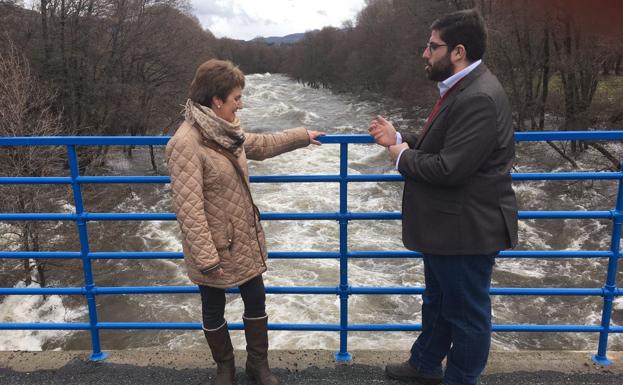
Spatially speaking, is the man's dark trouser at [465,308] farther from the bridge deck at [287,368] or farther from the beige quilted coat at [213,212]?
the beige quilted coat at [213,212]

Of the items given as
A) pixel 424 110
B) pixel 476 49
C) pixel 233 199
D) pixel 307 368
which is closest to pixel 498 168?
pixel 476 49

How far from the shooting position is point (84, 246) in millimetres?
3150

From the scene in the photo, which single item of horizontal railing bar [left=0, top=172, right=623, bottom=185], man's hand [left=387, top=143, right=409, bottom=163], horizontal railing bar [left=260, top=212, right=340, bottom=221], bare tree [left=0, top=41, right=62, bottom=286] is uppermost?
man's hand [left=387, top=143, right=409, bottom=163]

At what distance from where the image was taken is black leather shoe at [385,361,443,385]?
2.87m

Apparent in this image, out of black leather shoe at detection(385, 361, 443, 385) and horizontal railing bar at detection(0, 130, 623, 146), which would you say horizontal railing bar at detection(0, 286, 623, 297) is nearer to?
black leather shoe at detection(385, 361, 443, 385)

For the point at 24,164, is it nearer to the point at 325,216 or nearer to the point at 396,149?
the point at 325,216

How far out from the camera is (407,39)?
36844 mm

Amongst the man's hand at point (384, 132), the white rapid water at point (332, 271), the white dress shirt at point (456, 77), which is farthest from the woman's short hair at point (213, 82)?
the white rapid water at point (332, 271)

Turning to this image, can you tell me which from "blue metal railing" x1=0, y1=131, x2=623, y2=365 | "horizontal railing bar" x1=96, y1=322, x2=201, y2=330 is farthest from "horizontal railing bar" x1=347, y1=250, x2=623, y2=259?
"horizontal railing bar" x1=96, y1=322, x2=201, y2=330

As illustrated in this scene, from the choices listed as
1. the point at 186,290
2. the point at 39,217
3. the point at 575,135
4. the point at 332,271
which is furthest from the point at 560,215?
the point at 332,271

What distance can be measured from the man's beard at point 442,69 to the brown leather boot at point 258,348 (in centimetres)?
150

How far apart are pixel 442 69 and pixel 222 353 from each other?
5.99 ft

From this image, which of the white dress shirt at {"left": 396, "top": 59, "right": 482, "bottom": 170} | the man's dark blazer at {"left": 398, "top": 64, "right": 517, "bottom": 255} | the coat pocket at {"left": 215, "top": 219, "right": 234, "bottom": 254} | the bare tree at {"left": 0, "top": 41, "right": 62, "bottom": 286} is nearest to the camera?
the man's dark blazer at {"left": 398, "top": 64, "right": 517, "bottom": 255}

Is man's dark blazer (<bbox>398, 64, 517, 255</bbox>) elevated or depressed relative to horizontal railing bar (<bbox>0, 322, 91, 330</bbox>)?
elevated
